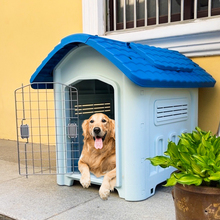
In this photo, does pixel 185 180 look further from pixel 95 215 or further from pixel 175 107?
pixel 175 107

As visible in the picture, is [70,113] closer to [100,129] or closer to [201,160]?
[100,129]

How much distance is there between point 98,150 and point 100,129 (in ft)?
0.89

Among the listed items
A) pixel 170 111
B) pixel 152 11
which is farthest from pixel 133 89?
pixel 152 11

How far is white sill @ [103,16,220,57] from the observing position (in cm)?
375

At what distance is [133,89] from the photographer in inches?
111

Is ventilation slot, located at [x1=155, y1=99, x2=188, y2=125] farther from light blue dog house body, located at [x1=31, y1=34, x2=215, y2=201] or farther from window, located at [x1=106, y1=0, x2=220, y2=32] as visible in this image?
window, located at [x1=106, y1=0, x2=220, y2=32]

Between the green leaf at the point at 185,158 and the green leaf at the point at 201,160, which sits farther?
the green leaf at the point at 185,158

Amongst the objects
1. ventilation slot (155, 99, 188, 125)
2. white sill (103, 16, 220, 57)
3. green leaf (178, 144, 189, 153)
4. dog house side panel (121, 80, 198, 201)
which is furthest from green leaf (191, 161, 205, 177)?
white sill (103, 16, 220, 57)

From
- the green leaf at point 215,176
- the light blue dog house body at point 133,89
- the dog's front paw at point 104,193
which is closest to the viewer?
the green leaf at point 215,176

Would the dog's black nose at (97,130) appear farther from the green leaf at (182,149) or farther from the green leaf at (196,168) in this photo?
the green leaf at (196,168)

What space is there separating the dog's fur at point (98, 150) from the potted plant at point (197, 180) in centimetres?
132

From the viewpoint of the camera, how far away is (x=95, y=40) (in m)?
2.84

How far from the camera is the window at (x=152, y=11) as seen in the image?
4.02 metres

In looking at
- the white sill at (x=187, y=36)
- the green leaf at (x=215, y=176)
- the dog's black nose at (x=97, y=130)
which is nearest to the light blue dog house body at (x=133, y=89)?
the dog's black nose at (x=97, y=130)
